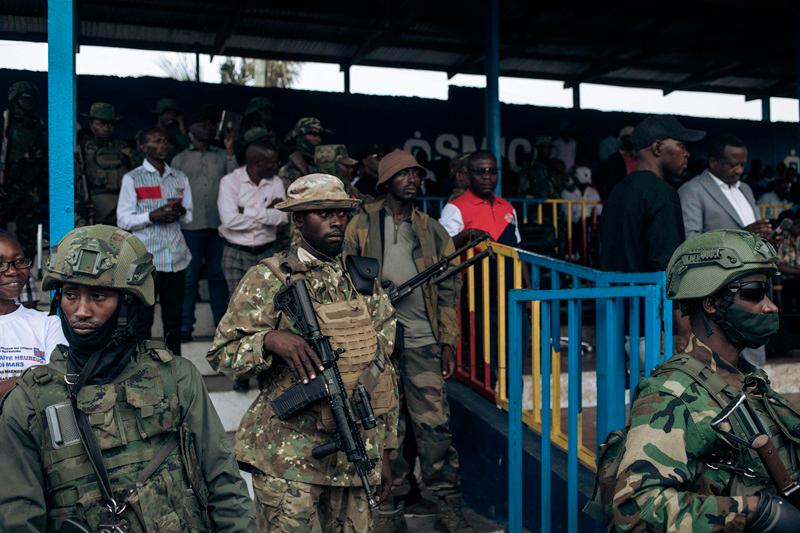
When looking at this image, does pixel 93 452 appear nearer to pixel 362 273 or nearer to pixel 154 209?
pixel 362 273

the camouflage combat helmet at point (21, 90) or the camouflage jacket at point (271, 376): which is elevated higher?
the camouflage combat helmet at point (21, 90)

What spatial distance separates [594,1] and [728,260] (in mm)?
7600

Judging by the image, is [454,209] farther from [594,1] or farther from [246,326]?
[594,1]

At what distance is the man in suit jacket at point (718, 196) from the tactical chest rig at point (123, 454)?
9.89 ft

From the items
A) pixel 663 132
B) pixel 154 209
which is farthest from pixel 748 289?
pixel 154 209

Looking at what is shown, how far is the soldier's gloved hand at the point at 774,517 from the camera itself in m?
1.85

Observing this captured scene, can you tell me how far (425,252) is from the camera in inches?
185

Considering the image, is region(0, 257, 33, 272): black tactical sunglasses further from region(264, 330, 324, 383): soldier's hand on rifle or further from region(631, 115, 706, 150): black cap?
region(631, 115, 706, 150): black cap

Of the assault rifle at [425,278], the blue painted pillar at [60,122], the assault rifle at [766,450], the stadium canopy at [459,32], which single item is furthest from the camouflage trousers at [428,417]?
the stadium canopy at [459,32]

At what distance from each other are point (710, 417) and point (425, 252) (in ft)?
9.14

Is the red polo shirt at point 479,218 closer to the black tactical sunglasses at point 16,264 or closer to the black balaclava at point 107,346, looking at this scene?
the black tactical sunglasses at point 16,264

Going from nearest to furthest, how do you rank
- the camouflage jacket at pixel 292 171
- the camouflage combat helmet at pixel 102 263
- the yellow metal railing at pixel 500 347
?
the camouflage combat helmet at pixel 102 263 → the yellow metal railing at pixel 500 347 → the camouflage jacket at pixel 292 171

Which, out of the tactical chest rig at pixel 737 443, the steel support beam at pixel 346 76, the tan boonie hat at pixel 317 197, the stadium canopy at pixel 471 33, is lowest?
the tactical chest rig at pixel 737 443

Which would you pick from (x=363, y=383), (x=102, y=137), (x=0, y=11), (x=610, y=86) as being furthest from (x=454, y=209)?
(x=610, y=86)
